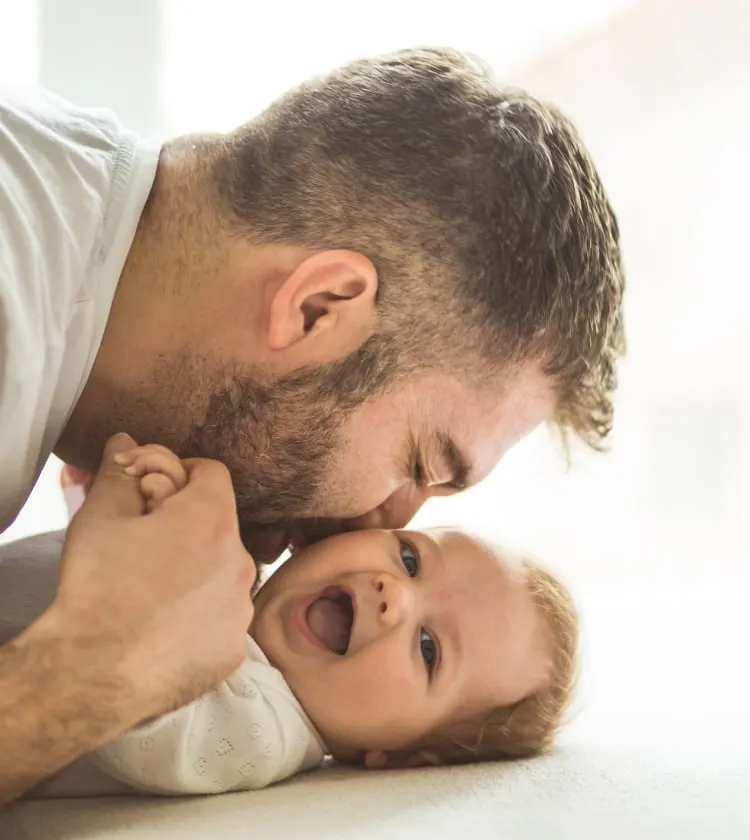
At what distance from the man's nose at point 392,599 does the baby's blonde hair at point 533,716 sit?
16 centimetres

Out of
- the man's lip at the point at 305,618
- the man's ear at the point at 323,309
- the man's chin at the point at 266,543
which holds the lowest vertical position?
the man's lip at the point at 305,618

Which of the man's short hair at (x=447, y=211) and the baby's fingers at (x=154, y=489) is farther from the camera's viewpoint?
the man's short hair at (x=447, y=211)

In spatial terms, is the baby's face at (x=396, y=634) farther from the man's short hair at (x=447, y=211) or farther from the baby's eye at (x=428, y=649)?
the man's short hair at (x=447, y=211)

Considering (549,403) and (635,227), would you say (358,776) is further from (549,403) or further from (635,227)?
(635,227)

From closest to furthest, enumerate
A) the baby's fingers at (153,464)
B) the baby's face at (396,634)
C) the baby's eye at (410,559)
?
the baby's fingers at (153,464)
the baby's face at (396,634)
the baby's eye at (410,559)

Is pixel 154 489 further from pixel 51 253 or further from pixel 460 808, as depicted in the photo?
pixel 460 808

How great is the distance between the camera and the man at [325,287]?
121 cm

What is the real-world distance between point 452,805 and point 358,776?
8.2 inches

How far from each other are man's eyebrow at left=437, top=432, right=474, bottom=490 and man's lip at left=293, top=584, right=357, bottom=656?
0.64 feet

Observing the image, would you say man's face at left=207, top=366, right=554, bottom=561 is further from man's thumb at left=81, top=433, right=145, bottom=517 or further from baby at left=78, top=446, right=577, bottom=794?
man's thumb at left=81, top=433, right=145, bottom=517

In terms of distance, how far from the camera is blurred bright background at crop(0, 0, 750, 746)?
82.0 inches

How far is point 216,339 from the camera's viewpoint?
4.23 ft

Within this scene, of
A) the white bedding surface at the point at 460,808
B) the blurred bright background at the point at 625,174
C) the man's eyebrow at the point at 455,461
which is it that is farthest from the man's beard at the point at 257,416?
the blurred bright background at the point at 625,174

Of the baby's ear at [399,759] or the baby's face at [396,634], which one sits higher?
the baby's face at [396,634]
